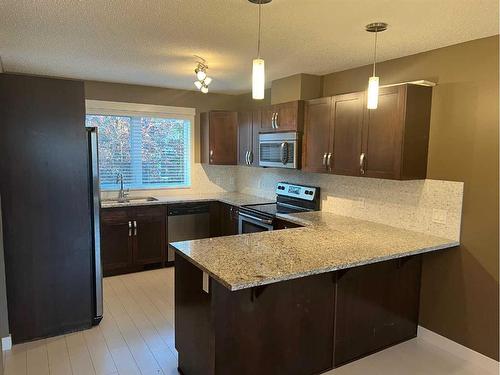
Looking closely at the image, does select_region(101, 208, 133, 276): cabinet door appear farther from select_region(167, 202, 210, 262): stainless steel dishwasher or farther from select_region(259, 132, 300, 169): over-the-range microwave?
select_region(259, 132, 300, 169): over-the-range microwave

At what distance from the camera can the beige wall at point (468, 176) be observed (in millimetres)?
2588

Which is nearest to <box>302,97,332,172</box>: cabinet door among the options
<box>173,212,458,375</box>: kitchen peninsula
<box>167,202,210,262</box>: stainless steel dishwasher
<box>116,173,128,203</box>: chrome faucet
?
<box>173,212,458,375</box>: kitchen peninsula

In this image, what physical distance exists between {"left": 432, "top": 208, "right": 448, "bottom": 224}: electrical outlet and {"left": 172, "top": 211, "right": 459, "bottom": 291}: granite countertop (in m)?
0.14

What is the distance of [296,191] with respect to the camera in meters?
4.32

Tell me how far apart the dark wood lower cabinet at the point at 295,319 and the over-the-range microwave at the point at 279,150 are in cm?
148

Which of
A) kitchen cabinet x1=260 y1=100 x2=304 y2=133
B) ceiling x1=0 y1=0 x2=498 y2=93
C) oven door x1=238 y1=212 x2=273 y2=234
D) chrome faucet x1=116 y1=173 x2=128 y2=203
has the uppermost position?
ceiling x1=0 y1=0 x2=498 y2=93

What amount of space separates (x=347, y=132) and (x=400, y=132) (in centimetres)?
53

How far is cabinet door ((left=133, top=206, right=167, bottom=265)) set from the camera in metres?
4.53

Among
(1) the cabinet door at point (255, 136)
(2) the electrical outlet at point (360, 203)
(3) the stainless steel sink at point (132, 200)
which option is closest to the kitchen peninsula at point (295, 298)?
(2) the electrical outlet at point (360, 203)

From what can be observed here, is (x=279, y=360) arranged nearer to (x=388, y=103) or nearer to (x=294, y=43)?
(x=388, y=103)

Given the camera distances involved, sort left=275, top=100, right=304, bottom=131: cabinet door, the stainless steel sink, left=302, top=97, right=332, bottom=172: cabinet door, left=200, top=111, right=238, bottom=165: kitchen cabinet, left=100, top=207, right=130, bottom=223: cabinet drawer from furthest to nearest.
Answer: left=200, top=111, right=238, bottom=165: kitchen cabinet → the stainless steel sink → left=100, top=207, right=130, bottom=223: cabinet drawer → left=275, top=100, right=304, bottom=131: cabinet door → left=302, top=97, right=332, bottom=172: cabinet door

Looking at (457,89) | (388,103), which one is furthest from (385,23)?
(457,89)

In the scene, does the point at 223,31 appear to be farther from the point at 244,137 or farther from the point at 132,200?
the point at 132,200

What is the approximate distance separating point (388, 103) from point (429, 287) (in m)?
1.58
